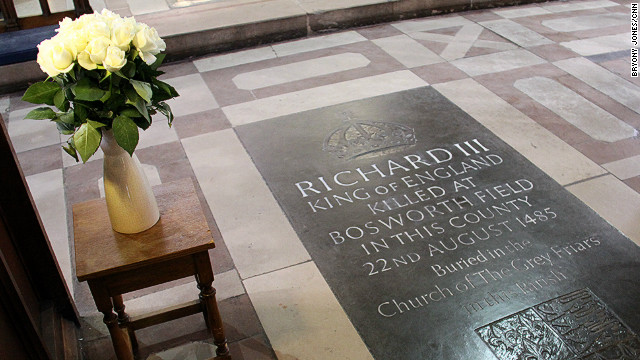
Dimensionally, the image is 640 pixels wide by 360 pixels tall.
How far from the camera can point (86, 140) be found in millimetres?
1931

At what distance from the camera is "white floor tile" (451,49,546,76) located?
17.6ft

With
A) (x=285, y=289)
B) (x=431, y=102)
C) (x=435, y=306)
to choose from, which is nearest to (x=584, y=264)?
(x=435, y=306)

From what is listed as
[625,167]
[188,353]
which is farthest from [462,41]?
[188,353]

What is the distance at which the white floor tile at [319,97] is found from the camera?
4.72m

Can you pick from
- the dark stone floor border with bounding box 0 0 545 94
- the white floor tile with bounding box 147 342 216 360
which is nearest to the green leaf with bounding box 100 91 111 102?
the white floor tile with bounding box 147 342 216 360

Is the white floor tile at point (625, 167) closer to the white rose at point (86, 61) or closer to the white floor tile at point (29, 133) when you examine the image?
the white rose at point (86, 61)

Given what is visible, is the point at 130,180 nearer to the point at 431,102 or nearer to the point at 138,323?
the point at 138,323

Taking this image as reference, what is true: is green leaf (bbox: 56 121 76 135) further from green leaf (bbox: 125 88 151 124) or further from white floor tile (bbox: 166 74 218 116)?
white floor tile (bbox: 166 74 218 116)

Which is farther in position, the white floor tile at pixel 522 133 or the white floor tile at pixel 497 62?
the white floor tile at pixel 497 62

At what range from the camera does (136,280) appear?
2178mm

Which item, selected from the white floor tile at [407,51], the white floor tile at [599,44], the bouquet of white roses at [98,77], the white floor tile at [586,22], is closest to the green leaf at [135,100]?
the bouquet of white roses at [98,77]

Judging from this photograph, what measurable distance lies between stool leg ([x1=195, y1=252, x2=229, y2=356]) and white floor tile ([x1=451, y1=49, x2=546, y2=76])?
3.65 meters

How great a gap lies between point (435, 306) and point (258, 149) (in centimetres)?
187

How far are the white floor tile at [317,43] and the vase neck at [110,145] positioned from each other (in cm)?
384
